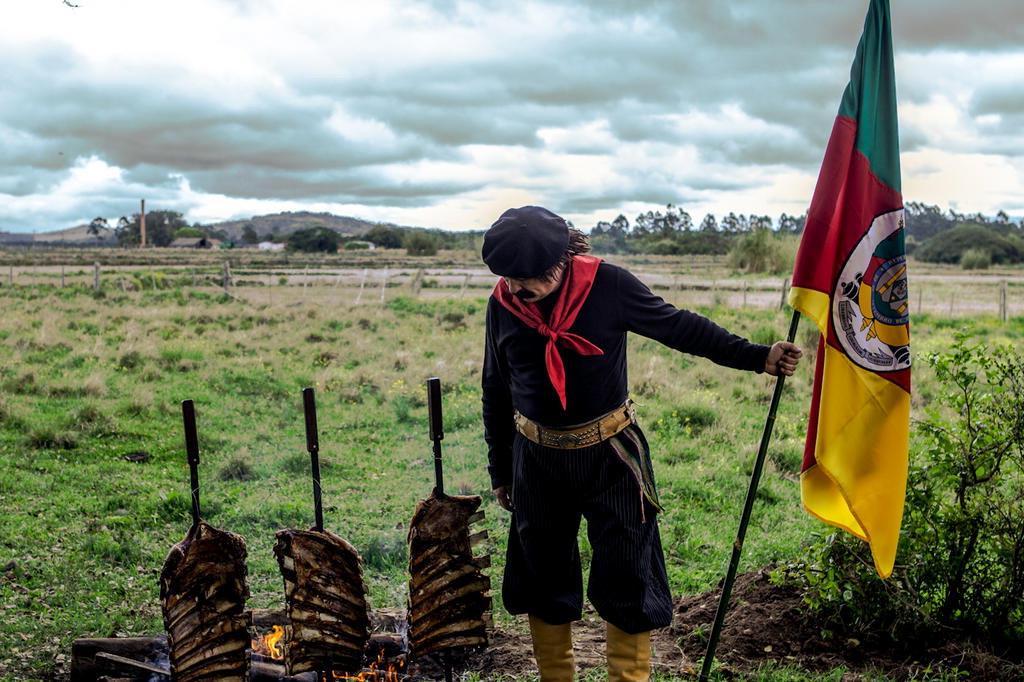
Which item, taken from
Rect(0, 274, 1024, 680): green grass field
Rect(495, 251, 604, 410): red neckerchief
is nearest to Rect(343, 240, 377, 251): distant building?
Rect(0, 274, 1024, 680): green grass field

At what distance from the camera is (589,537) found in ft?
10.9

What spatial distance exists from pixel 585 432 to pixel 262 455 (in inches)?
216

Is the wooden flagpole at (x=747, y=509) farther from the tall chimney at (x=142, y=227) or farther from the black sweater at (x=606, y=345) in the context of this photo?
the tall chimney at (x=142, y=227)

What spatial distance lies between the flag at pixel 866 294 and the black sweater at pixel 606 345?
36cm

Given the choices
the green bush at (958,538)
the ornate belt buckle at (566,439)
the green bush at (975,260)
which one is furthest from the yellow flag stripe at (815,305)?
the green bush at (975,260)

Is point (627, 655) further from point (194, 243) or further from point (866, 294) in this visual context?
point (194, 243)

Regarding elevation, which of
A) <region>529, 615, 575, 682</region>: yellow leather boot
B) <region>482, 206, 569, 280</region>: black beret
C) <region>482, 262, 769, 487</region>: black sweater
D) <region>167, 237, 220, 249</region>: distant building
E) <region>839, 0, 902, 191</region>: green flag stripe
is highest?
<region>167, 237, 220, 249</region>: distant building

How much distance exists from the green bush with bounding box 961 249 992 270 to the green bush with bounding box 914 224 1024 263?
1.20 m

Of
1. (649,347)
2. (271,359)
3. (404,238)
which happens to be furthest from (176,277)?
(404,238)

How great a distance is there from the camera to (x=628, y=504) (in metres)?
3.28

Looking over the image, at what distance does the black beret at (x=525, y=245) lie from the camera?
10.3ft

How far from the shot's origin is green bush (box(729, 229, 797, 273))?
124 ft

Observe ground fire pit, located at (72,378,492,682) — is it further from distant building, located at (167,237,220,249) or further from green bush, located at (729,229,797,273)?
distant building, located at (167,237,220,249)

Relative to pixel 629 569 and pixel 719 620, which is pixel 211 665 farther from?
pixel 719 620
